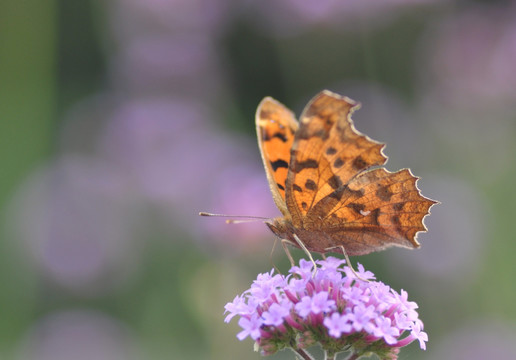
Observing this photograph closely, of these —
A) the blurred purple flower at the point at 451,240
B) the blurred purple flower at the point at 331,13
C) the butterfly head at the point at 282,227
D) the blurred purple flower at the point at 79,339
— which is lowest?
the blurred purple flower at the point at 79,339

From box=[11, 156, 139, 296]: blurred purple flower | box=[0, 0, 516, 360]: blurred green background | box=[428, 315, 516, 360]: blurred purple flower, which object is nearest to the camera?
box=[428, 315, 516, 360]: blurred purple flower

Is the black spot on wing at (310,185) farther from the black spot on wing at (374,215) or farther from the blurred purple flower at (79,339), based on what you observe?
the blurred purple flower at (79,339)

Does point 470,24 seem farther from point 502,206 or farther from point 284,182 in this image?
point 284,182

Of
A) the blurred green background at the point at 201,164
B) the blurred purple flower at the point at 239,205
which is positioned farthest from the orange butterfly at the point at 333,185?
the blurred green background at the point at 201,164

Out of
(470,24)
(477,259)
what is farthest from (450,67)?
(477,259)

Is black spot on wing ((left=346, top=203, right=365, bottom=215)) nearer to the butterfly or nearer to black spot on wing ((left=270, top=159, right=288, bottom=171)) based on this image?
the butterfly

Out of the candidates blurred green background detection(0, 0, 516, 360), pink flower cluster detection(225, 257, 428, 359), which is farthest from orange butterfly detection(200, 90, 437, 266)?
blurred green background detection(0, 0, 516, 360)

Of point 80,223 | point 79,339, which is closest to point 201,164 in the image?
point 80,223
